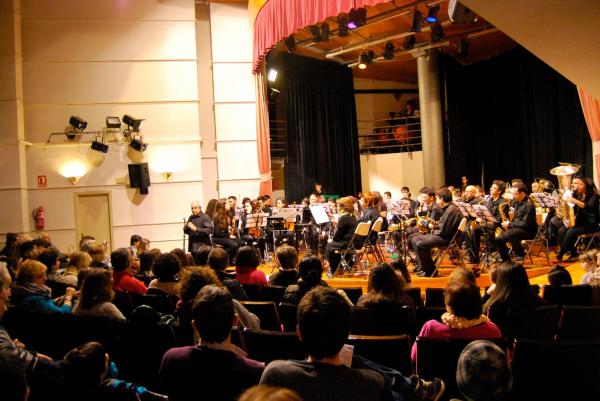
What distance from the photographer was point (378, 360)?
2.89 metres

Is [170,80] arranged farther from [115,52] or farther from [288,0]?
[288,0]

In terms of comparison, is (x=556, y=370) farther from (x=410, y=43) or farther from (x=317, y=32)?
(x=410, y=43)

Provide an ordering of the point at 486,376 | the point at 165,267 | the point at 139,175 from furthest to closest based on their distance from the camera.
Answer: the point at 139,175 < the point at 165,267 < the point at 486,376

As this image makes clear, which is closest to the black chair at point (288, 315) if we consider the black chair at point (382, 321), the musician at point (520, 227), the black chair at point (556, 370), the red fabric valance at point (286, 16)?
the black chair at point (382, 321)

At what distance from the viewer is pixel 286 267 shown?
555cm

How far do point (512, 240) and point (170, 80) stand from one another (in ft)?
27.7

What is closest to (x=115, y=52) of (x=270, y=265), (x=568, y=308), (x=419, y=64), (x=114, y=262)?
(x=270, y=265)

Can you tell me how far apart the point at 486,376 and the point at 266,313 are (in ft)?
7.45

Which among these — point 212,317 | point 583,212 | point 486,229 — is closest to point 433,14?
point 486,229

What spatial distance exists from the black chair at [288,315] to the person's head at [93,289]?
1152 mm

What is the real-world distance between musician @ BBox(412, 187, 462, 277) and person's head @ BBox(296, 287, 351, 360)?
647cm

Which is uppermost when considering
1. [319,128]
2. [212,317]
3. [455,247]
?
[319,128]

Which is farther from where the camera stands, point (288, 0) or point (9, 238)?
point (288, 0)

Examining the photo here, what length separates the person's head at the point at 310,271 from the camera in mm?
4449
